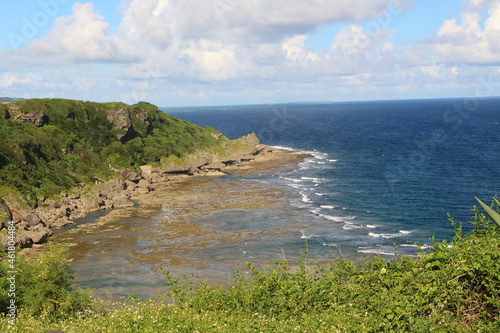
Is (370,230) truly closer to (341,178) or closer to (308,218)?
(308,218)

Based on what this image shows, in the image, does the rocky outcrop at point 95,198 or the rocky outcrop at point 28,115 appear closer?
the rocky outcrop at point 95,198

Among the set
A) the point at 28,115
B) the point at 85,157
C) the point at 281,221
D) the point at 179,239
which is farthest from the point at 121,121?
the point at 281,221

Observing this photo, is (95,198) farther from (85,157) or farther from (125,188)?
(85,157)

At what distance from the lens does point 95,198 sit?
69312mm

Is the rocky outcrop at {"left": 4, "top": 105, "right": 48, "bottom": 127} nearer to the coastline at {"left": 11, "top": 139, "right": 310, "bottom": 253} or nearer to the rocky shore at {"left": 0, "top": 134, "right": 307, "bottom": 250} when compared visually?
the rocky shore at {"left": 0, "top": 134, "right": 307, "bottom": 250}

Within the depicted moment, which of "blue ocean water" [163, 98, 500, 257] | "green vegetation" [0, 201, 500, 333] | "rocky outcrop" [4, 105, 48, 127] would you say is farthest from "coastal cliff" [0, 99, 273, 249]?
"green vegetation" [0, 201, 500, 333]

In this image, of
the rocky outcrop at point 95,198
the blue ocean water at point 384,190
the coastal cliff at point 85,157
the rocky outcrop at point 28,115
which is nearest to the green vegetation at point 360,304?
the blue ocean water at point 384,190

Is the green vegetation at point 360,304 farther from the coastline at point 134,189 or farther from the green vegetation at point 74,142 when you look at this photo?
the green vegetation at point 74,142

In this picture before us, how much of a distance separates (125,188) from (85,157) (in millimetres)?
12040

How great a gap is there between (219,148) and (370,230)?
69.7 m

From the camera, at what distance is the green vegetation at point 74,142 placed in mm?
70688

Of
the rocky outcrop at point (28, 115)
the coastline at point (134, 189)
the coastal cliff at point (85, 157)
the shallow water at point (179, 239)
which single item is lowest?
the shallow water at point (179, 239)

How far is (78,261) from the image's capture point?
47.2 m

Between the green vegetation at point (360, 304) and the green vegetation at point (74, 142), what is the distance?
5488 centimetres
